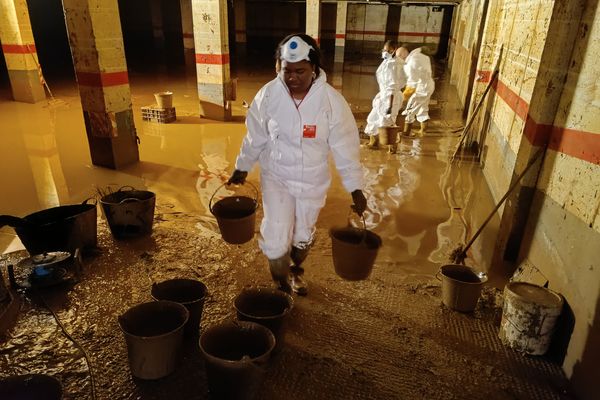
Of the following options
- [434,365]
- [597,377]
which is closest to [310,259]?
[434,365]

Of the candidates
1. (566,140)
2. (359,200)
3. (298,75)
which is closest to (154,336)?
(359,200)

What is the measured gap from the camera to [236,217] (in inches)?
141

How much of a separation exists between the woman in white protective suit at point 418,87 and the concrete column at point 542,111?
17.0 feet

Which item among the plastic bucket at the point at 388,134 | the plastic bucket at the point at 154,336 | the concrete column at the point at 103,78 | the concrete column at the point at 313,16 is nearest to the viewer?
the plastic bucket at the point at 154,336

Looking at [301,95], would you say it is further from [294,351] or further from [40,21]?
[40,21]

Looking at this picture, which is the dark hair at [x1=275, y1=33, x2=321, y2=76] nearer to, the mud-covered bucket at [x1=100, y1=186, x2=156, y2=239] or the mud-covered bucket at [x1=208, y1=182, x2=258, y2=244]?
the mud-covered bucket at [x1=208, y1=182, x2=258, y2=244]

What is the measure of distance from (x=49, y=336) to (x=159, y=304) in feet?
3.14

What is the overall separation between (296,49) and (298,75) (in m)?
0.17

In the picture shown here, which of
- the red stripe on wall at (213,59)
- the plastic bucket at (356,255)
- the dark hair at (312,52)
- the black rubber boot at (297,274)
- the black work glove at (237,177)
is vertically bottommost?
the black rubber boot at (297,274)

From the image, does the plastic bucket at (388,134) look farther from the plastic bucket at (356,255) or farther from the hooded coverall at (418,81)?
the plastic bucket at (356,255)

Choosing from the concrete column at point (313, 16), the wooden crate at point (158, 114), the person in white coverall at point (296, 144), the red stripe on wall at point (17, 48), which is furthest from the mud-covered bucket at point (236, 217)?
the concrete column at point (313, 16)

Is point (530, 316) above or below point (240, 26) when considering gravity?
below

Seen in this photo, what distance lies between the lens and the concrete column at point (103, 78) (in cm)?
568

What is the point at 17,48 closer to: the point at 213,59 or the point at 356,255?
the point at 213,59
